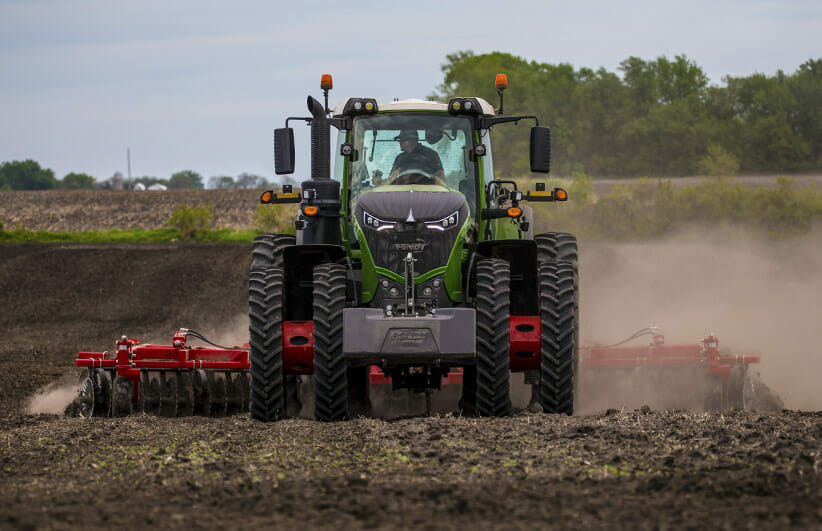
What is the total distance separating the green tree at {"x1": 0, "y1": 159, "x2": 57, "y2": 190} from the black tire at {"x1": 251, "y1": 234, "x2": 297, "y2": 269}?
415 feet

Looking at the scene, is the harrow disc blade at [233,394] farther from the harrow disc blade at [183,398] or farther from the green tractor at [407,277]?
the green tractor at [407,277]

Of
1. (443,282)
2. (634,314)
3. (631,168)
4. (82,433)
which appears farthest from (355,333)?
(631,168)

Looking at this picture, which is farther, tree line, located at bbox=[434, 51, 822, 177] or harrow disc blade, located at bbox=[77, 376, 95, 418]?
tree line, located at bbox=[434, 51, 822, 177]

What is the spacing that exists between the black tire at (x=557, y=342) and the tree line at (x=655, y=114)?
42639 mm

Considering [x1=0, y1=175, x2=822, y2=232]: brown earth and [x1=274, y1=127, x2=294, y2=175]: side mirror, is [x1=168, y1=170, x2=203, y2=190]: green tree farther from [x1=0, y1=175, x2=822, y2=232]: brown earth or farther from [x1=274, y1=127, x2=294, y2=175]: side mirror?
[x1=274, y1=127, x2=294, y2=175]: side mirror

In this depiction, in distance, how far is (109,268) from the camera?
115 feet

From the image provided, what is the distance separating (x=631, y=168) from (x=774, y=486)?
6122 cm

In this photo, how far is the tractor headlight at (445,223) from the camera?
10.6 metres

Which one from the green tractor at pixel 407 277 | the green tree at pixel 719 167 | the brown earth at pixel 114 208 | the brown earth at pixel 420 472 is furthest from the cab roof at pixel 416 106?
the brown earth at pixel 114 208

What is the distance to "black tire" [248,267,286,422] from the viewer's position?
10555mm

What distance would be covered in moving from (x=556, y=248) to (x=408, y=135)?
219 centimetres

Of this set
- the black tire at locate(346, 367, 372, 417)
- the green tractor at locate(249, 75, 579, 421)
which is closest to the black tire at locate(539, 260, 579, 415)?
the green tractor at locate(249, 75, 579, 421)

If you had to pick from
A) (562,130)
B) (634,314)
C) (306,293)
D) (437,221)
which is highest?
(562,130)

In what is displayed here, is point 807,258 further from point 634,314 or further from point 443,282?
point 443,282
